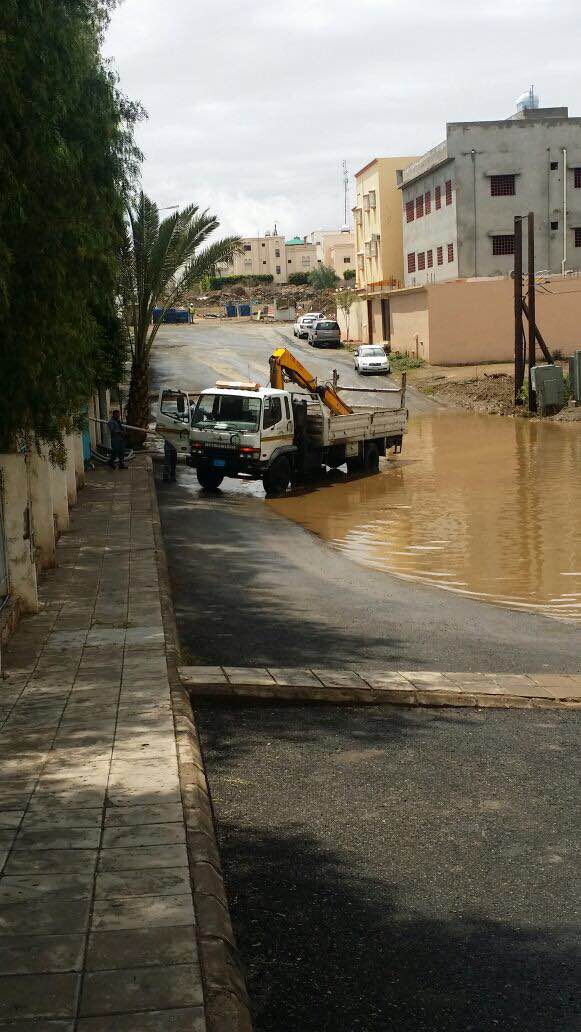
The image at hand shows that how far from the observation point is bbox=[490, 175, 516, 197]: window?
55625 millimetres

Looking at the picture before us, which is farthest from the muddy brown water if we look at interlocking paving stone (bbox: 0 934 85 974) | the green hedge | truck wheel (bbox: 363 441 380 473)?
the green hedge

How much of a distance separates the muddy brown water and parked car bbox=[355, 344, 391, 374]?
16347mm

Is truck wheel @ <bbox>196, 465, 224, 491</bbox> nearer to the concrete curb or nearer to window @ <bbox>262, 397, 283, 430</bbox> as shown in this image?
window @ <bbox>262, 397, 283, 430</bbox>

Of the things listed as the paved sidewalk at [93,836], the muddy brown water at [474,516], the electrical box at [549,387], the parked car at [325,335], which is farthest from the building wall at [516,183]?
the paved sidewalk at [93,836]

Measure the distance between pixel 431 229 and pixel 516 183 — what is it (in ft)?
19.8

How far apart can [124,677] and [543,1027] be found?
547 centimetres

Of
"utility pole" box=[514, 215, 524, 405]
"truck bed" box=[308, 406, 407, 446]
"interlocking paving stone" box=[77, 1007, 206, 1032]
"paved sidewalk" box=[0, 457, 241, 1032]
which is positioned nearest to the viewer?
"interlocking paving stone" box=[77, 1007, 206, 1032]

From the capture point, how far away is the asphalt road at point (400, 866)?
15.7 ft

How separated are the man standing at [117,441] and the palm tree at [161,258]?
324cm

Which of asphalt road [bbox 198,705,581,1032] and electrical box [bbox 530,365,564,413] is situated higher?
electrical box [bbox 530,365,564,413]

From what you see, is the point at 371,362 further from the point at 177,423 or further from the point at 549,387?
the point at 177,423

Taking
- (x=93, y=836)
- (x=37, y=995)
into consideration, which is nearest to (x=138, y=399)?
(x=93, y=836)

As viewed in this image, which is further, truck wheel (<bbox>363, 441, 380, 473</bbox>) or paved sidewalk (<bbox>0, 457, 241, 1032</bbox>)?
truck wheel (<bbox>363, 441, 380, 473</bbox>)

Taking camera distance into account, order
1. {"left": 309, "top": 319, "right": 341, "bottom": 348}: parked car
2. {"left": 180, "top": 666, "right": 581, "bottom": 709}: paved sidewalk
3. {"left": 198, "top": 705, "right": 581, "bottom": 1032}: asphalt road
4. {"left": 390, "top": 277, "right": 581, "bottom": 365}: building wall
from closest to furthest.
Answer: {"left": 198, "top": 705, "right": 581, "bottom": 1032}: asphalt road < {"left": 180, "top": 666, "right": 581, "bottom": 709}: paved sidewalk < {"left": 390, "top": 277, "right": 581, "bottom": 365}: building wall < {"left": 309, "top": 319, "right": 341, "bottom": 348}: parked car
